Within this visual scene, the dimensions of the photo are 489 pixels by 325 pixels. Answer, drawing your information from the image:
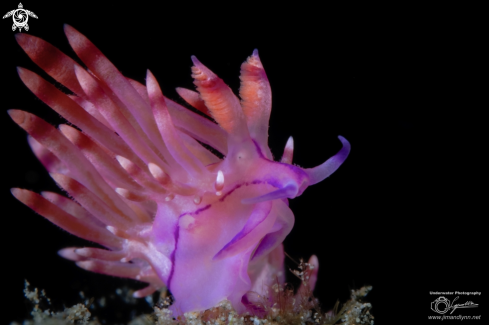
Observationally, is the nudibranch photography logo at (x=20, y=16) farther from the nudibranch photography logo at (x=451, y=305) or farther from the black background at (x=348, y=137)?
the nudibranch photography logo at (x=451, y=305)

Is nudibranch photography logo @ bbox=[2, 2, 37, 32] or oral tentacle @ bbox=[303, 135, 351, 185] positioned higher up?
nudibranch photography logo @ bbox=[2, 2, 37, 32]

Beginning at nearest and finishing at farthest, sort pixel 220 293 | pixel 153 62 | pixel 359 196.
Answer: pixel 220 293, pixel 359 196, pixel 153 62

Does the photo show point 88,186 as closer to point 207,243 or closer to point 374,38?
point 207,243

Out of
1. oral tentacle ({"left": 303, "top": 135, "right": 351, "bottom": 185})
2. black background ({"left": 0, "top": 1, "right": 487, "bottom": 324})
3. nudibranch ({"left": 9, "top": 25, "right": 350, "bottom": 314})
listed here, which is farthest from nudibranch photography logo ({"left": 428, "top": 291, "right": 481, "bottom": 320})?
oral tentacle ({"left": 303, "top": 135, "right": 351, "bottom": 185})

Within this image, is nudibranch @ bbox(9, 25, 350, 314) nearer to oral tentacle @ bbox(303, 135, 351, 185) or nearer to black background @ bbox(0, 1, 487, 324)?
oral tentacle @ bbox(303, 135, 351, 185)

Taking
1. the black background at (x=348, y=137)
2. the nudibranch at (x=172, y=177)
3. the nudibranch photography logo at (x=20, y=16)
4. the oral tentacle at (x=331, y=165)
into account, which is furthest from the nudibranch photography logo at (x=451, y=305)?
the nudibranch photography logo at (x=20, y=16)

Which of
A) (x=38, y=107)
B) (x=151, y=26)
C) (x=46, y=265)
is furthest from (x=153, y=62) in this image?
(x=46, y=265)
